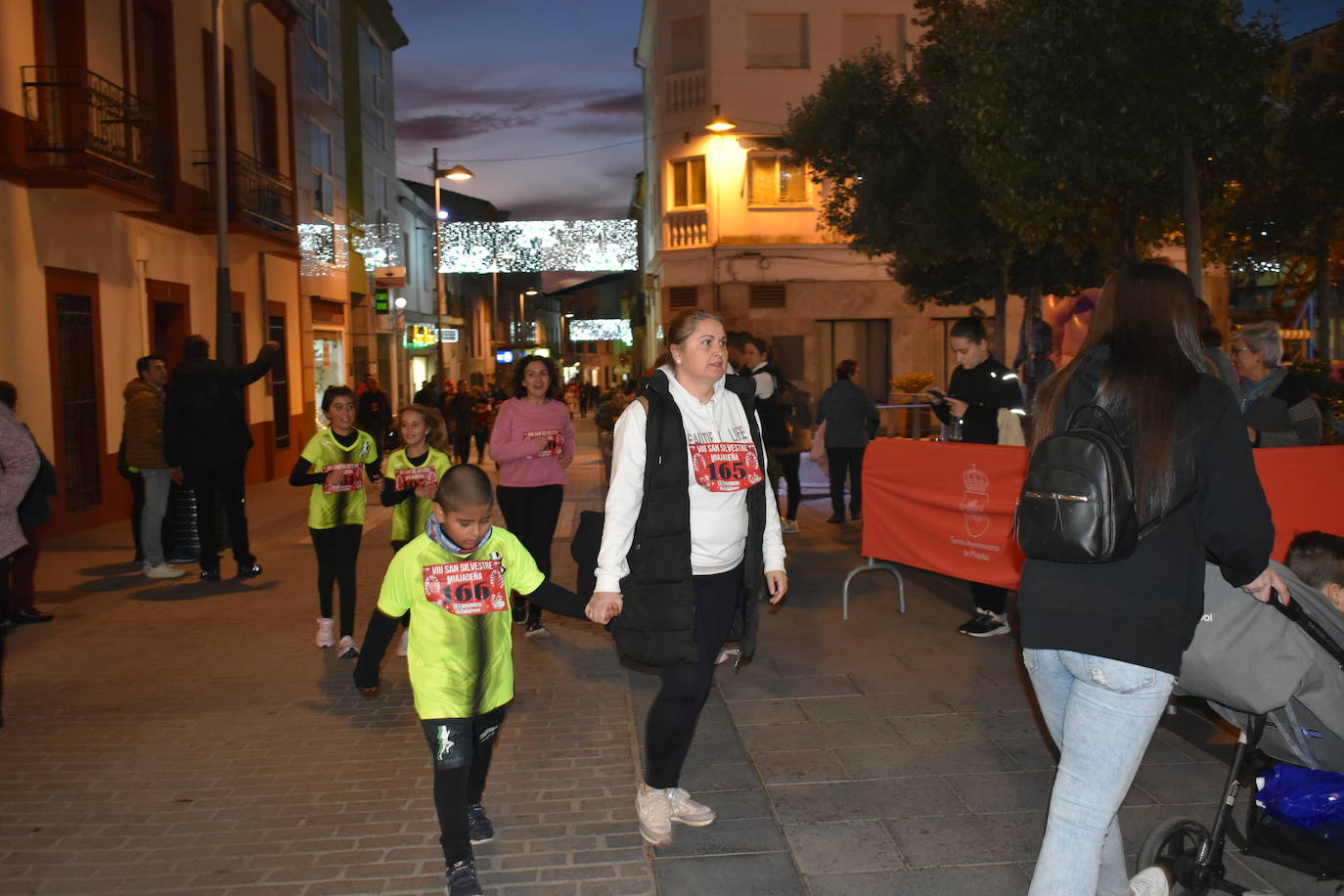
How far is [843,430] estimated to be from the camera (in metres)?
12.5

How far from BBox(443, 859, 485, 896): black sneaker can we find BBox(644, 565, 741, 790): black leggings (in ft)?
2.59

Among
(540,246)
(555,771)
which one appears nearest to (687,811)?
(555,771)

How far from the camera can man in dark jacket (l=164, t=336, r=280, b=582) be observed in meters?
9.67

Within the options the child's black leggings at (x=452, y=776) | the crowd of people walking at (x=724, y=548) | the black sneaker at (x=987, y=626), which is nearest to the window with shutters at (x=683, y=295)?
the crowd of people walking at (x=724, y=548)

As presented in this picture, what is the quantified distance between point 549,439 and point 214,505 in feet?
12.5

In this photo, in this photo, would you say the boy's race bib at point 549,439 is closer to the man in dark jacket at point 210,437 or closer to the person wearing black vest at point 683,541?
the man in dark jacket at point 210,437

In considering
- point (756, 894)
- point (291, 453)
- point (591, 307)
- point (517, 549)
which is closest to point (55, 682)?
point (517, 549)

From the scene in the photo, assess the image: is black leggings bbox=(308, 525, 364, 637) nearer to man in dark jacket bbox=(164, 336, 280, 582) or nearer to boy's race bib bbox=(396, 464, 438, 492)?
boy's race bib bbox=(396, 464, 438, 492)

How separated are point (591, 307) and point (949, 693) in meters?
89.5

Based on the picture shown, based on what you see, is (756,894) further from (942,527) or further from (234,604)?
(234,604)

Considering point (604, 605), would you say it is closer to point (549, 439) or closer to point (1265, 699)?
point (1265, 699)

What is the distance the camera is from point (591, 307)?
309 ft

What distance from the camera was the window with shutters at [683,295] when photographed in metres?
30.2

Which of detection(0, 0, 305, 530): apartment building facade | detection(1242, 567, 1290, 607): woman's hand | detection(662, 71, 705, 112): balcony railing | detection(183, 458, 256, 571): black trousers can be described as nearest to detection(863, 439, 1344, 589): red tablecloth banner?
detection(1242, 567, 1290, 607): woman's hand
